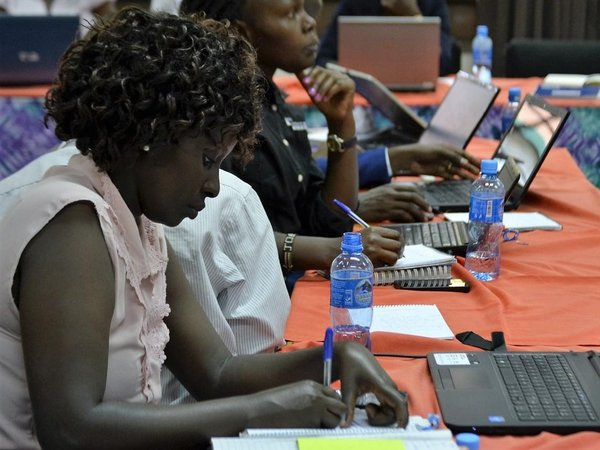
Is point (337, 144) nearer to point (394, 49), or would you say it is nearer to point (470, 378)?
point (470, 378)

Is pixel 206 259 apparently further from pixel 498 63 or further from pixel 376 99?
pixel 498 63

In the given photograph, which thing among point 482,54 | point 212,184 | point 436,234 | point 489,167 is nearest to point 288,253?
point 436,234

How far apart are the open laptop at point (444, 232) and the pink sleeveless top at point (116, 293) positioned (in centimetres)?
95

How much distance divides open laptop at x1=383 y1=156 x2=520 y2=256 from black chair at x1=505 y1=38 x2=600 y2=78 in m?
2.30

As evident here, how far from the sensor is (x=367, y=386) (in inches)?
47.9

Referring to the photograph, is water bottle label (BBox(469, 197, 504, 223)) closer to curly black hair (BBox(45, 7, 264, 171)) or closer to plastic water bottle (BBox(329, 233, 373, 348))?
plastic water bottle (BBox(329, 233, 373, 348))

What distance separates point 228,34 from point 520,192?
4.57 feet

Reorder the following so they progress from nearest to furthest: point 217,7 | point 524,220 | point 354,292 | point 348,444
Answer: point 348,444 < point 354,292 < point 217,7 < point 524,220

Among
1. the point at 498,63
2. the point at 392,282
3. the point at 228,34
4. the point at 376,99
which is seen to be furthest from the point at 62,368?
the point at 498,63

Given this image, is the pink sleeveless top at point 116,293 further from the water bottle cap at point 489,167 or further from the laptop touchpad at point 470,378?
the water bottle cap at point 489,167

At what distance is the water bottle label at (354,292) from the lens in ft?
5.08

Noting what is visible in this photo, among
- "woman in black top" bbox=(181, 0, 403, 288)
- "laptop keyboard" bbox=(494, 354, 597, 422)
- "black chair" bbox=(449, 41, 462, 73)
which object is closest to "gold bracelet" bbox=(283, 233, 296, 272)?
"woman in black top" bbox=(181, 0, 403, 288)

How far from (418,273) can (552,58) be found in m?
2.97

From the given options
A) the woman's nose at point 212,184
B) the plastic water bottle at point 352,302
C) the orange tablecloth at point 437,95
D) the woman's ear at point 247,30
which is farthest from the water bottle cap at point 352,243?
the orange tablecloth at point 437,95
